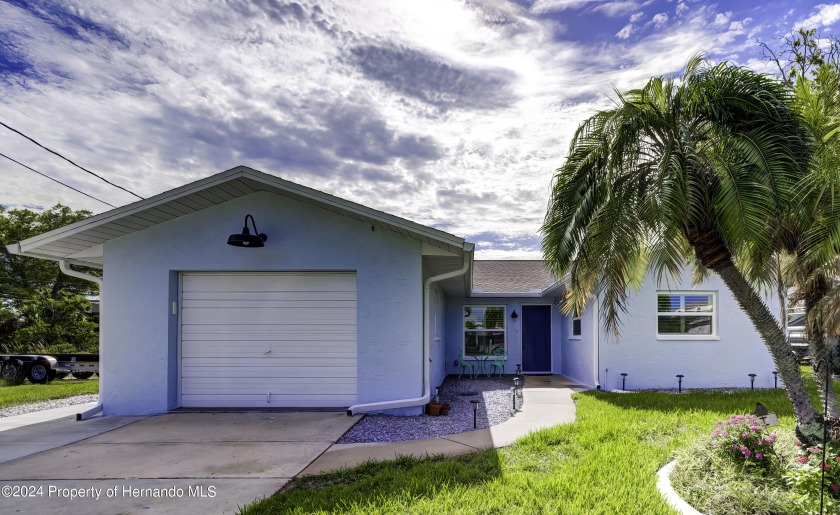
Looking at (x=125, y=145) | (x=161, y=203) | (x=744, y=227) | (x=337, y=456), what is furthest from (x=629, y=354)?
(x=125, y=145)

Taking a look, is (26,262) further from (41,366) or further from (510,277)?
(510,277)

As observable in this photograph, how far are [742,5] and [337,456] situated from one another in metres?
8.33

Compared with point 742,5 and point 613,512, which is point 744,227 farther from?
point 742,5

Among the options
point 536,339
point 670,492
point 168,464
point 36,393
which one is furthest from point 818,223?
point 36,393

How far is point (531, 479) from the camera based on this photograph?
15.5 feet

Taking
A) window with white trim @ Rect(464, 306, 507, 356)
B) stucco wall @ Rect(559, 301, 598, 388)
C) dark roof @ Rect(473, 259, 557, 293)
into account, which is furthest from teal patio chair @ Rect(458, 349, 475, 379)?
stucco wall @ Rect(559, 301, 598, 388)

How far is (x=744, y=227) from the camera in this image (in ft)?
15.6

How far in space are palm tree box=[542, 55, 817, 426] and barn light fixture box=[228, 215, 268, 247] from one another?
182 inches

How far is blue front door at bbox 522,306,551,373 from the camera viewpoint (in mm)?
16312

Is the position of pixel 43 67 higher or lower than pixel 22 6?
lower

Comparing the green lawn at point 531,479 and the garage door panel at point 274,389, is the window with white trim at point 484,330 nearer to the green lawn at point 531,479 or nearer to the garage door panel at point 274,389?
the garage door panel at point 274,389

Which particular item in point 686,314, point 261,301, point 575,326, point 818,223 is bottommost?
point 575,326

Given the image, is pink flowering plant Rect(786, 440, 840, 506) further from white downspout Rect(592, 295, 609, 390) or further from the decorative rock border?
white downspout Rect(592, 295, 609, 390)

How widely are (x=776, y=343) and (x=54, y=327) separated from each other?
2414 centimetres
